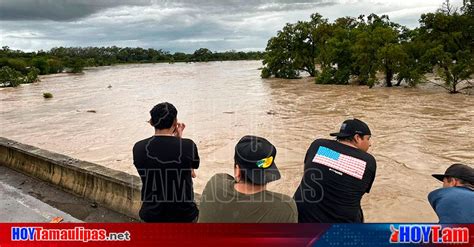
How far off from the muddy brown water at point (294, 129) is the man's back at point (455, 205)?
14.1 feet

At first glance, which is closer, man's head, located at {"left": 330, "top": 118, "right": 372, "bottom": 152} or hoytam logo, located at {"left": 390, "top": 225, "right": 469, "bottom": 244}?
hoytam logo, located at {"left": 390, "top": 225, "right": 469, "bottom": 244}

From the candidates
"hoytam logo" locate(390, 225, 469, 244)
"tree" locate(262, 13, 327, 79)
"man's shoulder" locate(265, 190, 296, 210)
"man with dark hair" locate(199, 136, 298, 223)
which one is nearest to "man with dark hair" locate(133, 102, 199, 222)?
"man with dark hair" locate(199, 136, 298, 223)

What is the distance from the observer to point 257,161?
8.38ft

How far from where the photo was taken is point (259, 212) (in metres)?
2.49

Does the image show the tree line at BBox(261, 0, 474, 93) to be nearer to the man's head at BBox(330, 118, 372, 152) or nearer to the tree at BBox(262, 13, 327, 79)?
the tree at BBox(262, 13, 327, 79)

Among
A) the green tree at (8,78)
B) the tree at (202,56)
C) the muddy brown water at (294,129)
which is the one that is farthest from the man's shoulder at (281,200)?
the tree at (202,56)

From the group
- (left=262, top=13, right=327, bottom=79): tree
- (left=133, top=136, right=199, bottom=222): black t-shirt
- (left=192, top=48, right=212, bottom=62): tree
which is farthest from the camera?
(left=192, top=48, right=212, bottom=62): tree

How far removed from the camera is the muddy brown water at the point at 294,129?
8898mm

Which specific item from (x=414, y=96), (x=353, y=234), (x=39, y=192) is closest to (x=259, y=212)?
(x=353, y=234)

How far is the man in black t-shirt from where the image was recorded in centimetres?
306

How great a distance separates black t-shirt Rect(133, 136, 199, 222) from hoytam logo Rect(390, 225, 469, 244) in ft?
5.44

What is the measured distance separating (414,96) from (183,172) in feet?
81.3

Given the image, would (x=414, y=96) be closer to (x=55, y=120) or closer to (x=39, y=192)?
(x=55, y=120)

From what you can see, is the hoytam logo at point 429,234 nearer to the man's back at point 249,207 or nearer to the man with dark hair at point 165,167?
the man's back at point 249,207
